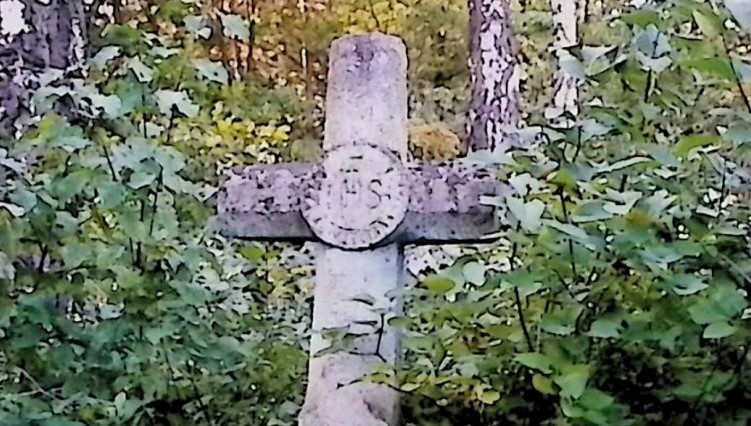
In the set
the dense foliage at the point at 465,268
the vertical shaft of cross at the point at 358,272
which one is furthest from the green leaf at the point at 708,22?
the vertical shaft of cross at the point at 358,272

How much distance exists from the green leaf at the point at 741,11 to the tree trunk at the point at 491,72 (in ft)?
18.2

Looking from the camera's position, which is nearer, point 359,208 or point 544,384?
point 544,384

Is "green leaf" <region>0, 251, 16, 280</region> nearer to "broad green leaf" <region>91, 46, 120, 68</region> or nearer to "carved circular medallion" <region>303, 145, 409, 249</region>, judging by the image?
"broad green leaf" <region>91, 46, 120, 68</region>

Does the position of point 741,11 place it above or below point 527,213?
above

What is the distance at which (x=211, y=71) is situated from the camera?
202 cm

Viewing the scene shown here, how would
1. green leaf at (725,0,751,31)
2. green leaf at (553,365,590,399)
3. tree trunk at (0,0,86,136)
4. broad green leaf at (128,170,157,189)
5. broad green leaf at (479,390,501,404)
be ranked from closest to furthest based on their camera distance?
green leaf at (725,0,751,31) < green leaf at (553,365,590,399) < broad green leaf at (479,390,501,404) < broad green leaf at (128,170,157,189) < tree trunk at (0,0,86,136)

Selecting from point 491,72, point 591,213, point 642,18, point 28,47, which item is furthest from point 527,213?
point 491,72

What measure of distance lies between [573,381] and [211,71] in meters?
1.00

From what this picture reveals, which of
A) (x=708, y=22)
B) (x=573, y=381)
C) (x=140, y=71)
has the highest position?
(x=708, y=22)

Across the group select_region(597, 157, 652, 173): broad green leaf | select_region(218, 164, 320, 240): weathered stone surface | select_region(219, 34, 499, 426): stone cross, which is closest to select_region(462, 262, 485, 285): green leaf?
select_region(597, 157, 652, 173): broad green leaf

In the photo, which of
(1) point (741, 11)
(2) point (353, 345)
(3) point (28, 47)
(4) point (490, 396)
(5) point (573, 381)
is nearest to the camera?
(1) point (741, 11)

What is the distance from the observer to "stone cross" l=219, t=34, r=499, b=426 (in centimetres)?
189

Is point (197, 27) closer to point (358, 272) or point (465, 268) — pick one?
point (358, 272)

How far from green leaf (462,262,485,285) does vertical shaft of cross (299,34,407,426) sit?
0.41 metres
